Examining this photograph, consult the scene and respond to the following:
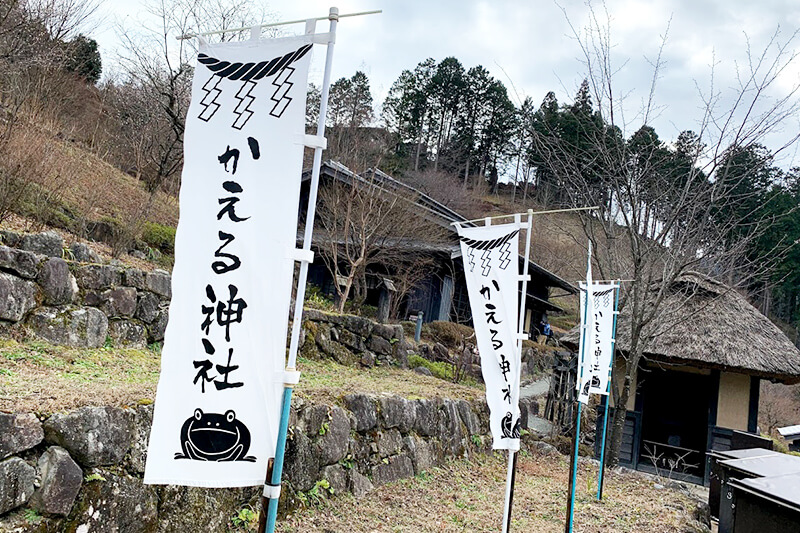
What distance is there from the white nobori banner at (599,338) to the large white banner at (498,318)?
8.16 feet

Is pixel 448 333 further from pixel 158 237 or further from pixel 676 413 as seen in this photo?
pixel 158 237

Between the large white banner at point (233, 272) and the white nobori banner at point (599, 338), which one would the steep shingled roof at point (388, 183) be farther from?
the large white banner at point (233, 272)

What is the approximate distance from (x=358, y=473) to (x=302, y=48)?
4.61 meters

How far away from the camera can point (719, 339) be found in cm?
1096

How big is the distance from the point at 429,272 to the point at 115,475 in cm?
1364

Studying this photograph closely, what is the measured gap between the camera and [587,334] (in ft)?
22.9

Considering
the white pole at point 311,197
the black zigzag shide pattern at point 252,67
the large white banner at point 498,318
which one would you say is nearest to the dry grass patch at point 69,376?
the white pole at point 311,197

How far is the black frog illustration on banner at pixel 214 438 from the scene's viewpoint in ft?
7.56

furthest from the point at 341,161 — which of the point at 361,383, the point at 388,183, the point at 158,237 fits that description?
the point at 361,383

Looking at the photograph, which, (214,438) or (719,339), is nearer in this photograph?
(214,438)

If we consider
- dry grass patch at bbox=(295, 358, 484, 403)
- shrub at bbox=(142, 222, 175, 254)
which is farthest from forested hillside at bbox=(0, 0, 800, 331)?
dry grass patch at bbox=(295, 358, 484, 403)

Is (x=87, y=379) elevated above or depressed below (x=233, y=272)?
below

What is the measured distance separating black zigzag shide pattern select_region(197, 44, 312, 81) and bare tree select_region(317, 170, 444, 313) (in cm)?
998

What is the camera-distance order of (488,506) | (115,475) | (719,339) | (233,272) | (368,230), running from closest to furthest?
1. (233,272)
2. (115,475)
3. (488,506)
4. (719,339)
5. (368,230)
